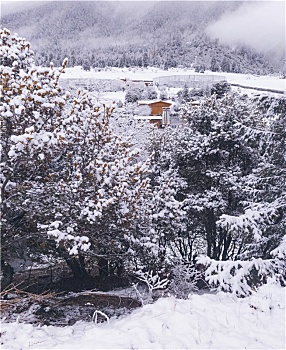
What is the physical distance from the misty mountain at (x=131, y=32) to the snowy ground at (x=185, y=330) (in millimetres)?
96044

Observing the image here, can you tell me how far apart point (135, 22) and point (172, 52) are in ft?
153

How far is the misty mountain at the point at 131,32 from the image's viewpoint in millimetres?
119125

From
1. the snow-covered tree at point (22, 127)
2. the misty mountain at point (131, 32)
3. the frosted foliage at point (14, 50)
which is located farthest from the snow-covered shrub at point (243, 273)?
the misty mountain at point (131, 32)

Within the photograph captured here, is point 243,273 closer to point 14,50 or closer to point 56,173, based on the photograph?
point 56,173

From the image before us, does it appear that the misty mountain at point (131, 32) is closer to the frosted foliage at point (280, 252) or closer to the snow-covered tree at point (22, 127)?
the snow-covered tree at point (22, 127)

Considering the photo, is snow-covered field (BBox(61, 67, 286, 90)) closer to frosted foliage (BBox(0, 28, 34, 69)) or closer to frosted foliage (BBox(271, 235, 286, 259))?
frosted foliage (BBox(271, 235, 286, 259))

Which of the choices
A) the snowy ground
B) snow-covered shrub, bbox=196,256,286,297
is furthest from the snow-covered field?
the snowy ground

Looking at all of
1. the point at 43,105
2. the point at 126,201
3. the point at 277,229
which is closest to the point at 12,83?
the point at 43,105

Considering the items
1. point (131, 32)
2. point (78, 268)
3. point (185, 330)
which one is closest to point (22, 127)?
point (185, 330)

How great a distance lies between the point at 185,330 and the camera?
4938 millimetres

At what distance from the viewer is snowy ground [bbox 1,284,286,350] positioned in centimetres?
467

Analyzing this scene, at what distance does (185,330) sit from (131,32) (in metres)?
174

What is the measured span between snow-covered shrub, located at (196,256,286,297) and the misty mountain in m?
95.1

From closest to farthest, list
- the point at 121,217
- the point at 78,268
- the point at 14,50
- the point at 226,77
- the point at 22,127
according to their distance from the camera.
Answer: the point at 22,127 → the point at 14,50 → the point at 121,217 → the point at 78,268 → the point at 226,77
